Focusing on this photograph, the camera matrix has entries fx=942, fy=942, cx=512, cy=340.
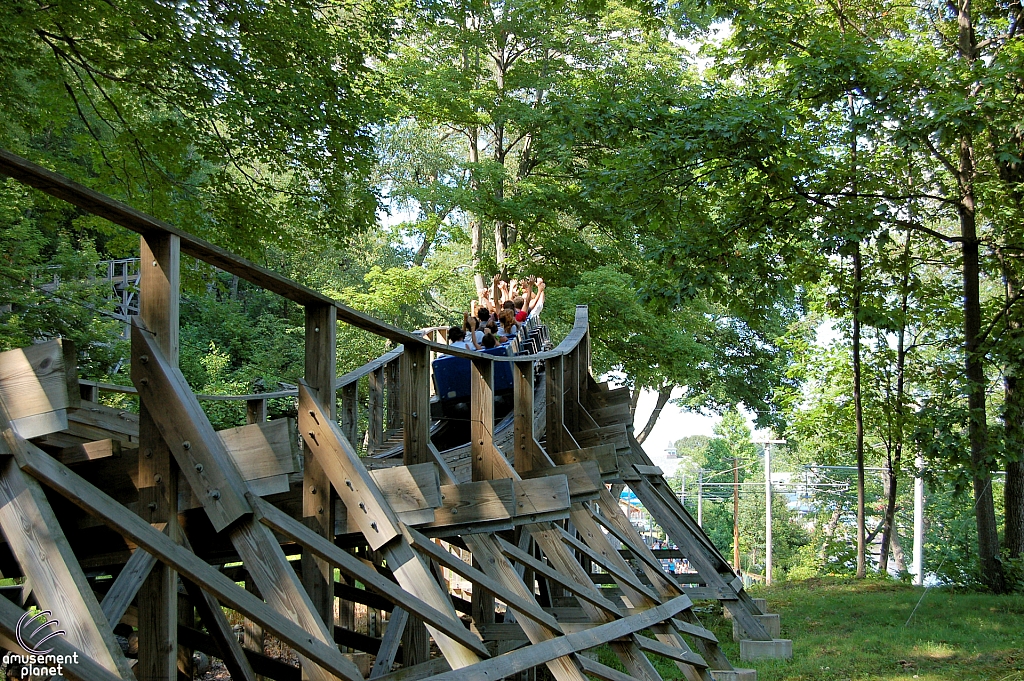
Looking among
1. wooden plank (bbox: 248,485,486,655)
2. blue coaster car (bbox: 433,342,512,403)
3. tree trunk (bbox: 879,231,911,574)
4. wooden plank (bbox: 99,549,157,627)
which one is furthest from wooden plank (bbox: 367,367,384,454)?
tree trunk (bbox: 879,231,911,574)

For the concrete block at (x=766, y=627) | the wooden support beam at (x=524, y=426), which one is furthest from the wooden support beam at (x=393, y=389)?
the concrete block at (x=766, y=627)

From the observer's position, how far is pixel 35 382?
129 inches

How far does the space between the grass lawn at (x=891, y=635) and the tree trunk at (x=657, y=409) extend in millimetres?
17356

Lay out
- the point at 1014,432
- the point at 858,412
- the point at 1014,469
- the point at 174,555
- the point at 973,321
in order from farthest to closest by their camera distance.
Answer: the point at 858,412 → the point at 1014,469 → the point at 973,321 → the point at 1014,432 → the point at 174,555

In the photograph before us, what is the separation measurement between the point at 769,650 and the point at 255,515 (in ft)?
27.1

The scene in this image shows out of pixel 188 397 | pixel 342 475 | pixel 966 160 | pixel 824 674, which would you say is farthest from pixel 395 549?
pixel 966 160

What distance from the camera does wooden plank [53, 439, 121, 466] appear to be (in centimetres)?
404

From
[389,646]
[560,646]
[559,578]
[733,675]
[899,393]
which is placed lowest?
[733,675]

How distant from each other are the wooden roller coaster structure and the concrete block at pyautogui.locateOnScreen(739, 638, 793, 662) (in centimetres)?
308

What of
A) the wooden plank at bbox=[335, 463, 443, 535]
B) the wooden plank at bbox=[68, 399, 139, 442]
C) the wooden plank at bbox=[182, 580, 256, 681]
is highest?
the wooden plank at bbox=[68, 399, 139, 442]

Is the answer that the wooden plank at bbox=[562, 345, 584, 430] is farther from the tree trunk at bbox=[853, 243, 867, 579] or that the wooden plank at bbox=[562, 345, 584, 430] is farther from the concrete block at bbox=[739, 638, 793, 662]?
the tree trunk at bbox=[853, 243, 867, 579]

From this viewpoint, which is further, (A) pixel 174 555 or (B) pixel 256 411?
(B) pixel 256 411

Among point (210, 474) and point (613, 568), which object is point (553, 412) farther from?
point (210, 474)

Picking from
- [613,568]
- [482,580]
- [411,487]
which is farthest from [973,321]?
[411,487]
